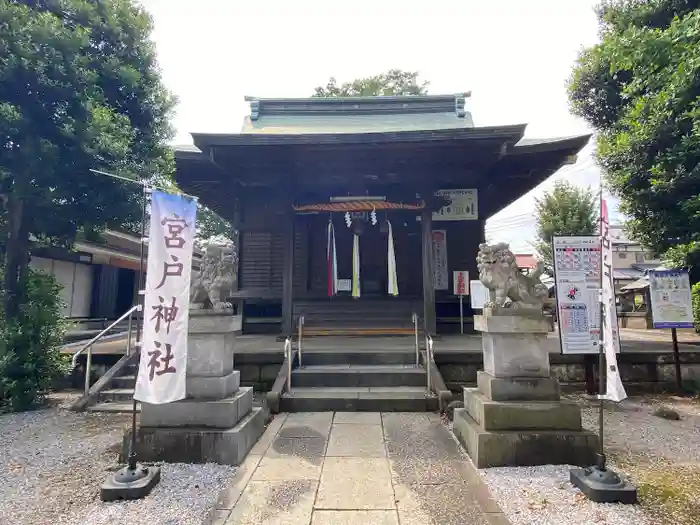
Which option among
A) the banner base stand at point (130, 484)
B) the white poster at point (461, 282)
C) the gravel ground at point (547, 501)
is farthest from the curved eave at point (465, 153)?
the banner base stand at point (130, 484)

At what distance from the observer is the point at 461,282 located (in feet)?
32.1

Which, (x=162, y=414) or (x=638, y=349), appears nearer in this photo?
(x=162, y=414)

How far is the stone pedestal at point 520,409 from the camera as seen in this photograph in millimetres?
3719

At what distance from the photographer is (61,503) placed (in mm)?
3160

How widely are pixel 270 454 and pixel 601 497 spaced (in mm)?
3020

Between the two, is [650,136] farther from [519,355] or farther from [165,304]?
[165,304]

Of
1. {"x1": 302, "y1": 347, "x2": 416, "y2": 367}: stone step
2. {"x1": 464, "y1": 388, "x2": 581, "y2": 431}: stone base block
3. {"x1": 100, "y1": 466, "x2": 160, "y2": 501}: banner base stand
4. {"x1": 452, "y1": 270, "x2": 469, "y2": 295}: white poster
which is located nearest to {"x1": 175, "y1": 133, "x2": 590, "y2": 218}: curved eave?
{"x1": 452, "y1": 270, "x2": 469, "y2": 295}: white poster

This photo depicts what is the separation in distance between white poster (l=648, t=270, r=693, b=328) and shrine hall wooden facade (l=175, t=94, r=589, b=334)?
3093 millimetres

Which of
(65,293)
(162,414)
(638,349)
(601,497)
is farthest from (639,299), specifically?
(65,293)

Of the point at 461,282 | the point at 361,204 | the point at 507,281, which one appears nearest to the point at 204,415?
the point at 507,281

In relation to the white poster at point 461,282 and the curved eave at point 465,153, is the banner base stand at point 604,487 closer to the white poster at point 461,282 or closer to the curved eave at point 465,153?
the curved eave at point 465,153

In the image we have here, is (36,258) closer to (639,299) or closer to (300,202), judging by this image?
(300,202)

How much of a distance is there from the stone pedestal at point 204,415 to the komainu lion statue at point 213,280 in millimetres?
133

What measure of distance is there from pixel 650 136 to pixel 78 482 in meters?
10.6
